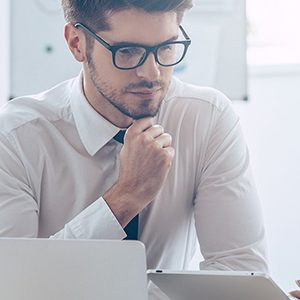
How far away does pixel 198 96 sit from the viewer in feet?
5.34

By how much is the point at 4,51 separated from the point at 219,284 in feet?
6.31

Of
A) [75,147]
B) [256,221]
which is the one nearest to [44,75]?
[75,147]

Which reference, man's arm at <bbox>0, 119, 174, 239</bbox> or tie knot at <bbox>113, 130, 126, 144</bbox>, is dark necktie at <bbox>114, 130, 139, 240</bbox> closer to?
man's arm at <bbox>0, 119, 174, 239</bbox>

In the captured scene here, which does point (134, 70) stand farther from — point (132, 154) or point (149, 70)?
point (132, 154)

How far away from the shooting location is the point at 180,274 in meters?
0.90

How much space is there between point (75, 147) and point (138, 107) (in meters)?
0.24

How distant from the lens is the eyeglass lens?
1.36 meters

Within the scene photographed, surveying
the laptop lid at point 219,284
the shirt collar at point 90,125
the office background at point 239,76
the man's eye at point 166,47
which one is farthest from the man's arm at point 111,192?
the office background at point 239,76

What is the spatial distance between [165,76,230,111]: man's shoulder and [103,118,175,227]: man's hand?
0.69 ft

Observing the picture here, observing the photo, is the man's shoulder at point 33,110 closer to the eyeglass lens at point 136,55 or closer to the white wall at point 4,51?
the eyeglass lens at point 136,55

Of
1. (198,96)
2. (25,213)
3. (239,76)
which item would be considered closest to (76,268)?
(25,213)

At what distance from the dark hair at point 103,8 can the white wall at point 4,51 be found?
1.08 meters

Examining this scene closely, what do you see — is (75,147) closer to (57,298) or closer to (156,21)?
(156,21)

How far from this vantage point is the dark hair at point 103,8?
1331 mm
